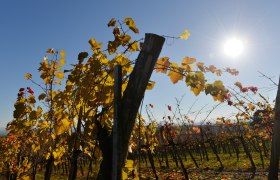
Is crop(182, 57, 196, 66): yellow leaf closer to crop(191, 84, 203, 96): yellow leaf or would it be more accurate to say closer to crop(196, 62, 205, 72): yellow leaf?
crop(196, 62, 205, 72): yellow leaf

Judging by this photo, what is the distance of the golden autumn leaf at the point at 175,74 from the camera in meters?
2.72

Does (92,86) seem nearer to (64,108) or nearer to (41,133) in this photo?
(64,108)

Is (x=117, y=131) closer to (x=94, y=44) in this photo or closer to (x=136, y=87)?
(x=136, y=87)

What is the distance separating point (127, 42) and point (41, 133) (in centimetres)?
235

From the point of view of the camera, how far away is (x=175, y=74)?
280 cm

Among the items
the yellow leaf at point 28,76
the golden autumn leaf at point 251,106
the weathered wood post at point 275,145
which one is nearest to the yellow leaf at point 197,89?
the weathered wood post at point 275,145

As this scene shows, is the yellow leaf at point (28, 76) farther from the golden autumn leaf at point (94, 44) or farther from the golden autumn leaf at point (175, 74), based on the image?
the golden autumn leaf at point (175, 74)

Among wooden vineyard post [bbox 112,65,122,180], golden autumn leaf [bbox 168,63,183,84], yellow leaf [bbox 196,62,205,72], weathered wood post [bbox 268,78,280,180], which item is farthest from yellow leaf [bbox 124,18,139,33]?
weathered wood post [bbox 268,78,280,180]

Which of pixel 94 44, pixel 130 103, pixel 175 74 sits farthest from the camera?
pixel 94 44

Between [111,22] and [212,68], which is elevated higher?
[111,22]

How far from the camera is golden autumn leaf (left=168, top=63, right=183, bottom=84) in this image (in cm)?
272

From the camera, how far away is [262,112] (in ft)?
47.3

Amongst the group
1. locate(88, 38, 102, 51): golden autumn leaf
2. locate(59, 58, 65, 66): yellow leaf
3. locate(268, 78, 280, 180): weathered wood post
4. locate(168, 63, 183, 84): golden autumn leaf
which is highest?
locate(59, 58, 65, 66): yellow leaf

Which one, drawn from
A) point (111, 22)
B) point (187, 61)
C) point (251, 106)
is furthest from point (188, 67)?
point (251, 106)
